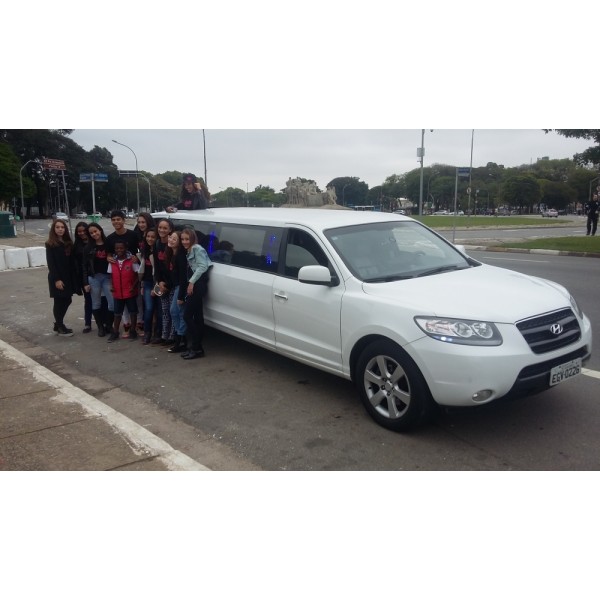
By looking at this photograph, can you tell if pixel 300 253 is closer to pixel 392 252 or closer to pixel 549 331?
pixel 392 252

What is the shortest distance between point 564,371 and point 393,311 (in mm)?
1281

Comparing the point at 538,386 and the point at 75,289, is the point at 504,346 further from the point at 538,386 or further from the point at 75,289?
the point at 75,289

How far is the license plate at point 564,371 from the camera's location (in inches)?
154

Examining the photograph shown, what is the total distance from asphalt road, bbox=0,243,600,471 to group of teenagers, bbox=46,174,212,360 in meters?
0.38

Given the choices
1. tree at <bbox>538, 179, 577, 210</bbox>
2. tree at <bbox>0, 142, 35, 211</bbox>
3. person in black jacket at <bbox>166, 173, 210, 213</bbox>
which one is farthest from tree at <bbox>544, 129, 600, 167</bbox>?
tree at <bbox>538, 179, 577, 210</bbox>

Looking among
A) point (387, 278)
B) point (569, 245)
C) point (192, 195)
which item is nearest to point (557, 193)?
point (569, 245)

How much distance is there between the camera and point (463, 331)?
3783 millimetres

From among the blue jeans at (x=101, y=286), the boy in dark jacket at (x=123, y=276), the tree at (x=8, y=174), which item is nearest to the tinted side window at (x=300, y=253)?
the boy in dark jacket at (x=123, y=276)

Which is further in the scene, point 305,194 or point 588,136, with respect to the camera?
point 305,194

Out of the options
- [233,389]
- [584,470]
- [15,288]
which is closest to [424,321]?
[584,470]

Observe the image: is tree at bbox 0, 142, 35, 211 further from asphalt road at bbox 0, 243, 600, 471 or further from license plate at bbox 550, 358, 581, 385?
license plate at bbox 550, 358, 581, 385

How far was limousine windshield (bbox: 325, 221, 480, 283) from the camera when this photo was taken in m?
4.73

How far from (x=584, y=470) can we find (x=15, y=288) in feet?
40.2

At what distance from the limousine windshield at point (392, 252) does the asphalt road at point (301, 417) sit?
1.21 meters
